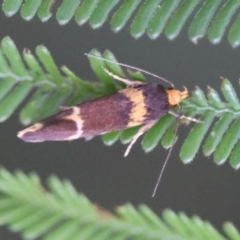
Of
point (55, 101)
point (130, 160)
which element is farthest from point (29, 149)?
point (55, 101)

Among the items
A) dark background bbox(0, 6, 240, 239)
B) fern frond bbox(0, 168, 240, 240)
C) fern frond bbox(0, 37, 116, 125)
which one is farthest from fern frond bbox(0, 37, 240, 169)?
dark background bbox(0, 6, 240, 239)

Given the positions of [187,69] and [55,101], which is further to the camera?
[187,69]

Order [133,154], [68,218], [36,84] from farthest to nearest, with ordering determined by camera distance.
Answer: [133,154] < [36,84] < [68,218]

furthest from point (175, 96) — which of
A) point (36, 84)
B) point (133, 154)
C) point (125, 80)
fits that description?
point (133, 154)

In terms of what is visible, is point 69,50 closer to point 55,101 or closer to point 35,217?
point 55,101

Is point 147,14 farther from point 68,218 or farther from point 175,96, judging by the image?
point 68,218

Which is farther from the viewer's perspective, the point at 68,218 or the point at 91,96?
the point at 91,96
